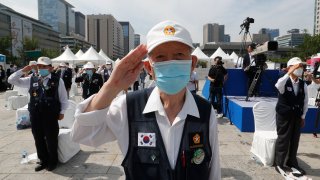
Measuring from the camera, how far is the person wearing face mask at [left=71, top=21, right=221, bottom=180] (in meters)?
1.53

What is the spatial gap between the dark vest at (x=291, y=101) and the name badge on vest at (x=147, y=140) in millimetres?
3991

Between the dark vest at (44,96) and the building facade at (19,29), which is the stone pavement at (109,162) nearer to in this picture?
the dark vest at (44,96)

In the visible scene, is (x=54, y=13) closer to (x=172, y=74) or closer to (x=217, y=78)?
(x=217, y=78)

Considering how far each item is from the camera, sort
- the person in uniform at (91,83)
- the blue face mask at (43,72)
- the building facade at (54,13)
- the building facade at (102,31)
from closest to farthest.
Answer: the blue face mask at (43,72) < the person in uniform at (91,83) < the building facade at (102,31) < the building facade at (54,13)

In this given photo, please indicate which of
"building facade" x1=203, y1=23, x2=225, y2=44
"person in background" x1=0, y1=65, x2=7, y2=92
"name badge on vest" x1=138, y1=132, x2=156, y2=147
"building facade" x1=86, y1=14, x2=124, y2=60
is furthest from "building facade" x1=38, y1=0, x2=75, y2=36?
"name badge on vest" x1=138, y1=132, x2=156, y2=147

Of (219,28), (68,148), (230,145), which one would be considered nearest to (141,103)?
(68,148)

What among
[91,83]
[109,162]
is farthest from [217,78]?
[109,162]

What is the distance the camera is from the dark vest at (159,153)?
61.2 inches

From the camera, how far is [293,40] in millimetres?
158750

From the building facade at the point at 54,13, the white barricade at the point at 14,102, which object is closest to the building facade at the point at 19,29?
the building facade at the point at 54,13

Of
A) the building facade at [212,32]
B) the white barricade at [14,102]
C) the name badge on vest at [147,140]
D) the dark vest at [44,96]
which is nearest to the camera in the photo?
the name badge on vest at [147,140]

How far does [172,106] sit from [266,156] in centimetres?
410

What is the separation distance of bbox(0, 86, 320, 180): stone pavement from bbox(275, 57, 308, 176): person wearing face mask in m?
0.31

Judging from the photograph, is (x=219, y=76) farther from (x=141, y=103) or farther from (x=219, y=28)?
(x=219, y=28)
